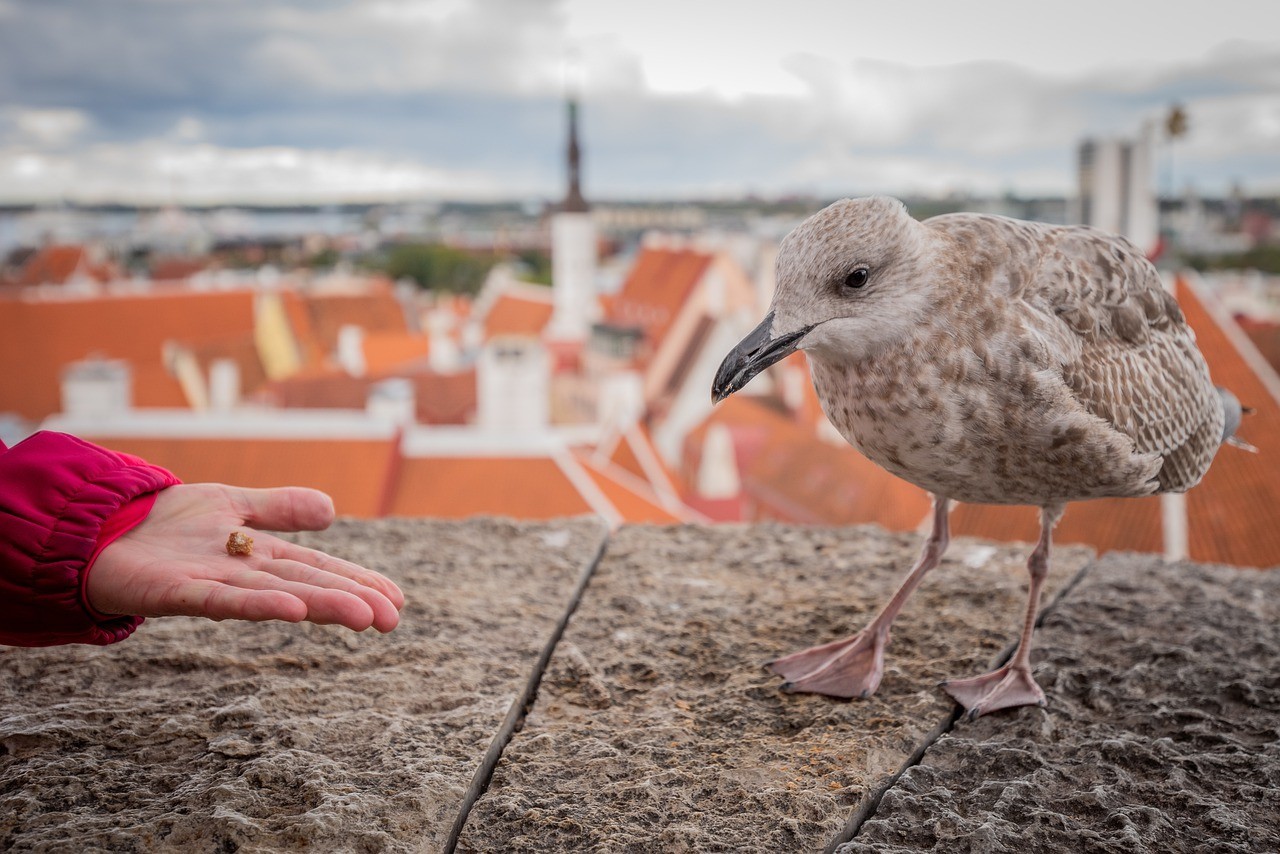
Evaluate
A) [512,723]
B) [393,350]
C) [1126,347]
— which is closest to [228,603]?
[512,723]

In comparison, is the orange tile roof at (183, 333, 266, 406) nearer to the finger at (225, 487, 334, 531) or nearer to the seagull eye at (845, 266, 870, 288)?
the finger at (225, 487, 334, 531)

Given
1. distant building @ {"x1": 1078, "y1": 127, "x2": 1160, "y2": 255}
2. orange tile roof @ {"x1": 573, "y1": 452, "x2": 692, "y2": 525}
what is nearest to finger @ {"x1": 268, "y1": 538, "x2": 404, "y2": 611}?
orange tile roof @ {"x1": 573, "y1": 452, "x2": 692, "y2": 525}

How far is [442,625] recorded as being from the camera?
2.06 m

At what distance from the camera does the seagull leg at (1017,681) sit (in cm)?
172

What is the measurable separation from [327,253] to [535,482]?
59616 millimetres

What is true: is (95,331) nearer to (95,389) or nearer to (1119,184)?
(95,389)

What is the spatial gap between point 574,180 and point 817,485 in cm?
2448

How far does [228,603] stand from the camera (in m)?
1.33

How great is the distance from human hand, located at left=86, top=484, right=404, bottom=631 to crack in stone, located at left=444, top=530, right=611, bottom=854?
263 millimetres

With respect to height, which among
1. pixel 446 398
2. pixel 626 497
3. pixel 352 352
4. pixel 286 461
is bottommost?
pixel 352 352

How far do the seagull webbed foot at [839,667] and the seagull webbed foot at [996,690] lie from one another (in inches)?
4.9

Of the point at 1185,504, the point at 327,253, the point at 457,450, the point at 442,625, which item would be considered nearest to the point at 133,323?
the point at 457,450

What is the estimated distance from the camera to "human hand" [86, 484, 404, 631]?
4.40ft

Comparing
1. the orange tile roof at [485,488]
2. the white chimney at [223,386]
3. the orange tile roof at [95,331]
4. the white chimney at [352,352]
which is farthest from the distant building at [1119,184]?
the orange tile roof at [95,331]
